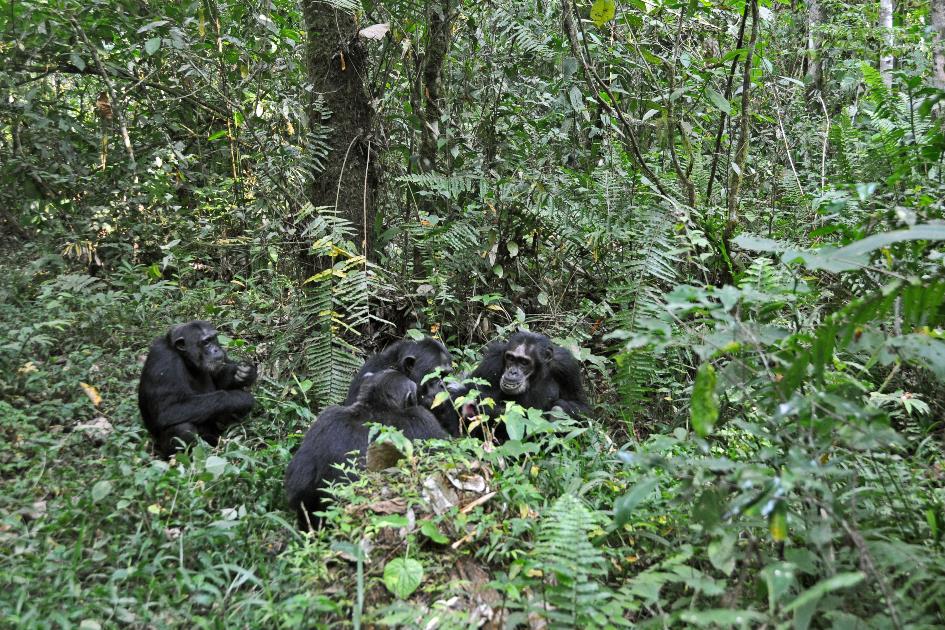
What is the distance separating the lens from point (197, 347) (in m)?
6.86

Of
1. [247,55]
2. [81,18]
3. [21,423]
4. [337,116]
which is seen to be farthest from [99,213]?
[21,423]

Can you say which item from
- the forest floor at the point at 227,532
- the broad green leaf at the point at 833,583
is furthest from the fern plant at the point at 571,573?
the broad green leaf at the point at 833,583

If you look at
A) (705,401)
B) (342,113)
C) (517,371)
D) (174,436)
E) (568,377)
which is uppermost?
(342,113)

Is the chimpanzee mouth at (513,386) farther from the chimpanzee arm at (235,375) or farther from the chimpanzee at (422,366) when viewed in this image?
the chimpanzee arm at (235,375)

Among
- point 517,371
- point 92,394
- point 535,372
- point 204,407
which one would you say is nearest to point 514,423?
point 517,371

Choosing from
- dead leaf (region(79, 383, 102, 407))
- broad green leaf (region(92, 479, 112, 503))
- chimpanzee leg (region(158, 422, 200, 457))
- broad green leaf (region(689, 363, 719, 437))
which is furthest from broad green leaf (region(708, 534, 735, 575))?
dead leaf (region(79, 383, 102, 407))

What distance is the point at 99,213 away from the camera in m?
9.81

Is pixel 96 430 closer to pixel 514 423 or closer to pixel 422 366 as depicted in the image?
pixel 422 366

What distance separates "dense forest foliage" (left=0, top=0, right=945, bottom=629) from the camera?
3123mm

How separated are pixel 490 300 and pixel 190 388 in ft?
9.63

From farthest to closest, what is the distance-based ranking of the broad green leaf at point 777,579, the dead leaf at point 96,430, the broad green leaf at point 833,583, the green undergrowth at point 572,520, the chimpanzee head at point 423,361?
the chimpanzee head at point 423,361
the dead leaf at point 96,430
the green undergrowth at point 572,520
the broad green leaf at point 777,579
the broad green leaf at point 833,583

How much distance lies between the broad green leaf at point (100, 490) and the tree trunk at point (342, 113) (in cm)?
391

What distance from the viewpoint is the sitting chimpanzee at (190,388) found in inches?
248

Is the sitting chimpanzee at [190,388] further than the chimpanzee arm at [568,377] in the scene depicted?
No
